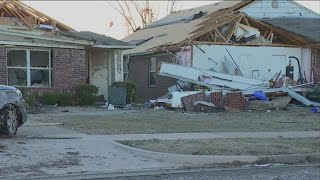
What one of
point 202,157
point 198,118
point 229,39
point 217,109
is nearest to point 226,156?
point 202,157

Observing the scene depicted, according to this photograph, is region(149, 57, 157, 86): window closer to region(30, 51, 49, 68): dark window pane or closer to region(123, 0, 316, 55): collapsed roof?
region(123, 0, 316, 55): collapsed roof

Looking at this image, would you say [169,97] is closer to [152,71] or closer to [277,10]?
[152,71]

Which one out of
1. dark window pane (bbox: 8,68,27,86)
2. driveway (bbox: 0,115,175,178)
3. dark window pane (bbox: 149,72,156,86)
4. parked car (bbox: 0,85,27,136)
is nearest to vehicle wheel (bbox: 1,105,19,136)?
parked car (bbox: 0,85,27,136)

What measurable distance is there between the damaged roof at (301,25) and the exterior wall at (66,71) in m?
11.6

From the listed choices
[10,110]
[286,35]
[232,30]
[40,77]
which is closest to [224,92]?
[232,30]

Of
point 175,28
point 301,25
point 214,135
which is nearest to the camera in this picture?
point 214,135

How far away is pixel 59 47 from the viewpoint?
2102 cm

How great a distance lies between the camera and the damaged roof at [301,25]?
27.1m

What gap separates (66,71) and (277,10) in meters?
15.3

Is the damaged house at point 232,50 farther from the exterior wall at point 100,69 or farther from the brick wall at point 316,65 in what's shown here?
the exterior wall at point 100,69

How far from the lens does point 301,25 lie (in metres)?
28.8

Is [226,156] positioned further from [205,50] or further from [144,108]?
[205,50]

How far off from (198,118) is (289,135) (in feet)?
14.9

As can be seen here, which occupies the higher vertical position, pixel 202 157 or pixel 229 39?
pixel 229 39
